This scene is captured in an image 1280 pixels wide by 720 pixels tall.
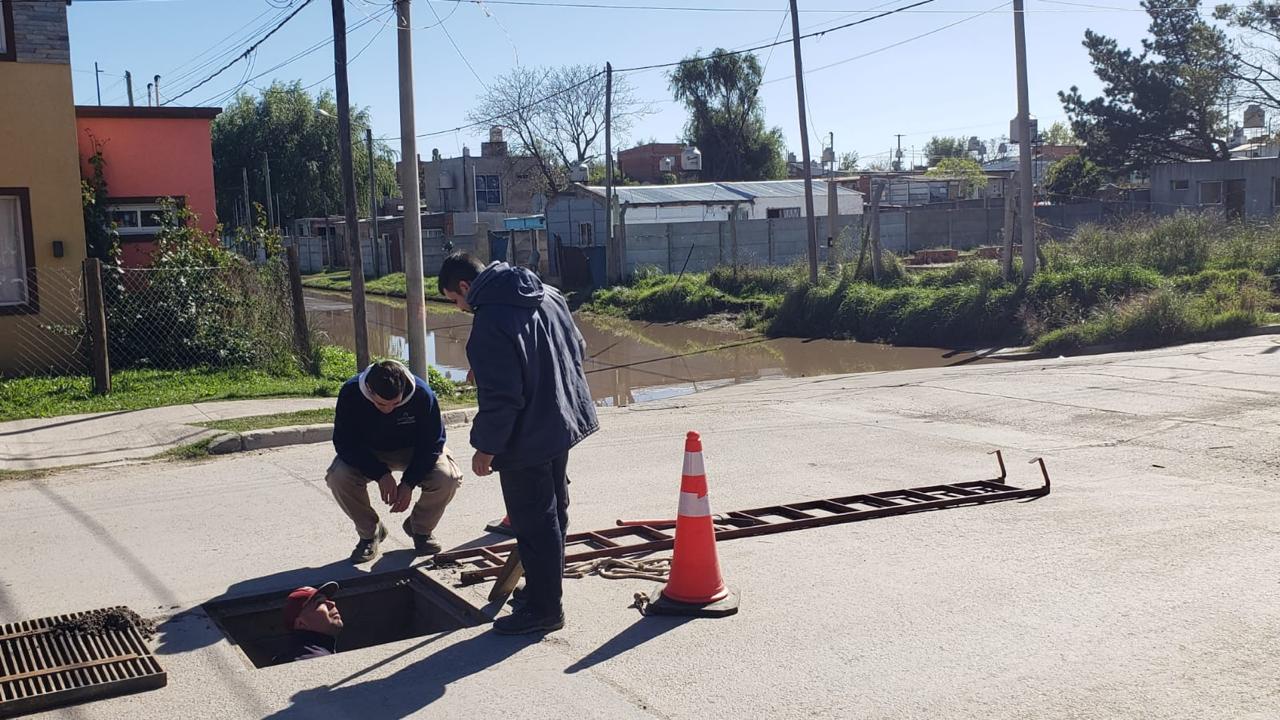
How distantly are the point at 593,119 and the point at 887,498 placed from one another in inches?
2239

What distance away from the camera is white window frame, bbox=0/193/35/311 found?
15.6 meters

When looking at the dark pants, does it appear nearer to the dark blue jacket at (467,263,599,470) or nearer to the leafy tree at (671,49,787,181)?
the dark blue jacket at (467,263,599,470)

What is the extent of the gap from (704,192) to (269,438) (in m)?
31.7

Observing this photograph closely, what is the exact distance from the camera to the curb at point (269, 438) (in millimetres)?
10656

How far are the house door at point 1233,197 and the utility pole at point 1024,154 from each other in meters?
19.0

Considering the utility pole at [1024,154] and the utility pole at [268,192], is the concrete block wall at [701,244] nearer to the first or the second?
the utility pole at [1024,154]

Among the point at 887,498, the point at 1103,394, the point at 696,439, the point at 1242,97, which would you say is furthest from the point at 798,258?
the point at 696,439

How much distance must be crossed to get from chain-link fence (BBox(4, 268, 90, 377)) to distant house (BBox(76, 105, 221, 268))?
156cm

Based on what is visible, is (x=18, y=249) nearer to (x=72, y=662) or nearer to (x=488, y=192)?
(x=72, y=662)

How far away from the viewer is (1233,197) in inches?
1453

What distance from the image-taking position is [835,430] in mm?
10969

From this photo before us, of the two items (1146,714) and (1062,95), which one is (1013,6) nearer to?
(1146,714)

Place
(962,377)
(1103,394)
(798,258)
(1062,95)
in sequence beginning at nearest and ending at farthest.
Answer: (1103,394), (962,377), (798,258), (1062,95)

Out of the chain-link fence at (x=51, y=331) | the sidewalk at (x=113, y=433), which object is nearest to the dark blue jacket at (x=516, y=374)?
the sidewalk at (x=113, y=433)
